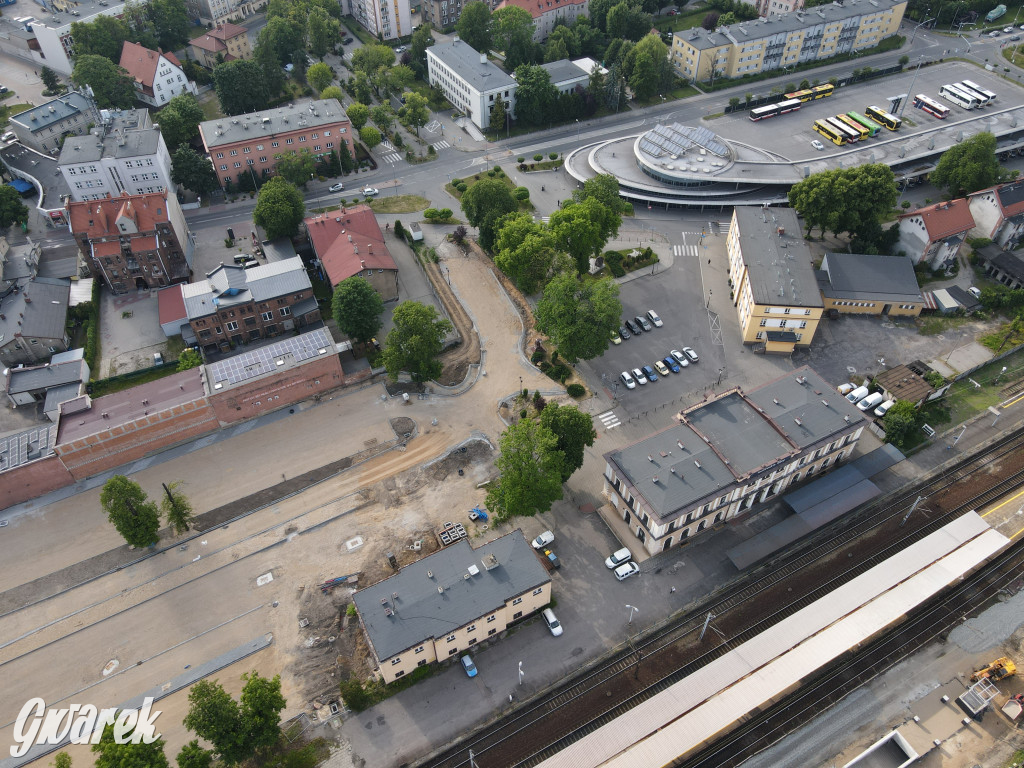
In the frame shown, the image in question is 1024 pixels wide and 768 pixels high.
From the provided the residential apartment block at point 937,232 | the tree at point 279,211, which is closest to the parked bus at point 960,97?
the residential apartment block at point 937,232

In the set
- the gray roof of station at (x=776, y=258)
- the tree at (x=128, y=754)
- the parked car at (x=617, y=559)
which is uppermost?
the gray roof of station at (x=776, y=258)

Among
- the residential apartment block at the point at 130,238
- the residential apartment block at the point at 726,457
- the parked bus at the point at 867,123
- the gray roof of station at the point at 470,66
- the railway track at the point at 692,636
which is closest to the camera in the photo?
the railway track at the point at 692,636

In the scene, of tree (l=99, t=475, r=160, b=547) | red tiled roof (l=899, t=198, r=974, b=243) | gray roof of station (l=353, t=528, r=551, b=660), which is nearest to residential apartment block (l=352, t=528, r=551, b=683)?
gray roof of station (l=353, t=528, r=551, b=660)

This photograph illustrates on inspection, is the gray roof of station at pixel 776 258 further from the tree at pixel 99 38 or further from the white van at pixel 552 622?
the tree at pixel 99 38

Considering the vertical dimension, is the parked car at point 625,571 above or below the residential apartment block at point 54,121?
below

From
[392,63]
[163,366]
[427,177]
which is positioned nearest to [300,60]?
[392,63]

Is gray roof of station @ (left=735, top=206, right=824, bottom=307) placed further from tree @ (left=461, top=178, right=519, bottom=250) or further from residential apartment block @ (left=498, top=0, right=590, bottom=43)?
residential apartment block @ (left=498, top=0, right=590, bottom=43)
